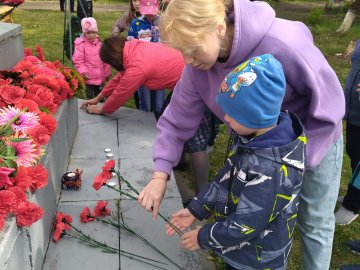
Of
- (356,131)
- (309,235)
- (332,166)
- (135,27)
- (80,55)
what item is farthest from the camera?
(80,55)

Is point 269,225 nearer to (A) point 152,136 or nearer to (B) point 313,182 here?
(B) point 313,182

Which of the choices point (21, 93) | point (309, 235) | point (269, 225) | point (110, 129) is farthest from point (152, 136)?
point (269, 225)

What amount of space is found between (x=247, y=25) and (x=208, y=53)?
0.17 meters

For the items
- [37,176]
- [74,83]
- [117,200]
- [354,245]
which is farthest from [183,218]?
[74,83]

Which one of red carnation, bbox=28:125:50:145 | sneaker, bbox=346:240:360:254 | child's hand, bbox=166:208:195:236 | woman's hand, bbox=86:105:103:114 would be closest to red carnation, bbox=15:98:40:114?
red carnation, bbox=28:125:50:145

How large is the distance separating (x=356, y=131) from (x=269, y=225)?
1.68 m

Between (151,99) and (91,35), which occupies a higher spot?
(91,35)

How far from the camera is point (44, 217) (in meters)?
2.22

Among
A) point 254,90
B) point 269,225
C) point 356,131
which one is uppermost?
point 254,90

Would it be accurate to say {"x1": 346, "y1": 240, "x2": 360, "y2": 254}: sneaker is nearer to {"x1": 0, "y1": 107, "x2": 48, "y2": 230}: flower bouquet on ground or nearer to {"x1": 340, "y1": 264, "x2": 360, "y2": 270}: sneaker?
{"x1": 340, "y1": 264, "x2": 360, "y2": 270}: sneaker

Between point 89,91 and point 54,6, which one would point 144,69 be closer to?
point 89,91

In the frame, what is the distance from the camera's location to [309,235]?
188 centimetres

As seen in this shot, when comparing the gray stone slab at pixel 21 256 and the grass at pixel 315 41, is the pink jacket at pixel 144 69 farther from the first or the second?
the gray stone slab at pixel 21 256

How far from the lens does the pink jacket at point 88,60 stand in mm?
4801
